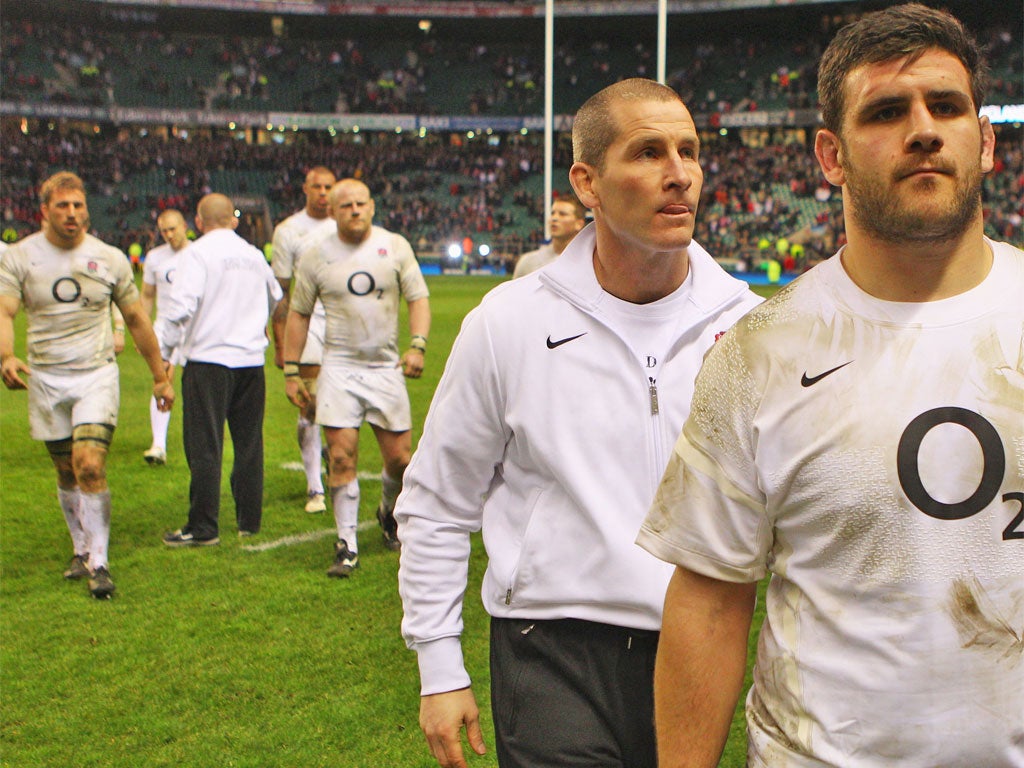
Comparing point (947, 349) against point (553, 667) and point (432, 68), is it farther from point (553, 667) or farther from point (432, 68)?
point (432, 68)

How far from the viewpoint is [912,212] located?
1798mm

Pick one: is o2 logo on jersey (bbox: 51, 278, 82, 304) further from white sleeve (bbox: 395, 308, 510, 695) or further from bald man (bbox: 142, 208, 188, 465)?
white sleeve (bbox: 395, 308, 510, 695)

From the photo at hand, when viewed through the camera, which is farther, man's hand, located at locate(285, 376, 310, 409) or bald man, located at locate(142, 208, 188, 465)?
bald man, located at locate(142, 208, 188, 465)

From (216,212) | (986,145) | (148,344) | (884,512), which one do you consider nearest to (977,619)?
(884,512)

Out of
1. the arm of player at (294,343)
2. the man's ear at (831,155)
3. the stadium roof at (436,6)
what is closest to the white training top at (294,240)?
the arm of player at (294,343)

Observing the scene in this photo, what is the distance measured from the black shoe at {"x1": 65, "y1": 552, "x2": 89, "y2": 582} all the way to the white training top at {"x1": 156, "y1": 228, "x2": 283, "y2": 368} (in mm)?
1598

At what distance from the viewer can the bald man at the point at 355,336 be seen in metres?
7.49

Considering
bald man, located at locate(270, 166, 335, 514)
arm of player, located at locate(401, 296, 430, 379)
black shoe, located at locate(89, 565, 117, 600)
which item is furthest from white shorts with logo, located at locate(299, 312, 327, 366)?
black shoe, located at locate(89, 565, 117, 600)

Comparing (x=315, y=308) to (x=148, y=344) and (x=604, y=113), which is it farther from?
(x=604, y=113)

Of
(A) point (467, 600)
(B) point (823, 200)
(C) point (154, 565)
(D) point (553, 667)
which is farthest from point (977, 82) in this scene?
(B) point (823, 200)

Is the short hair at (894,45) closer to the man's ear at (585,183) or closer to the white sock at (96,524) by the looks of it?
the man's ear at (585,183)

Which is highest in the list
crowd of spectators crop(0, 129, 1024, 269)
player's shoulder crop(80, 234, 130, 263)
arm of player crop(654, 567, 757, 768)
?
crowd of spectators crop(0, 129, 1024, 269)

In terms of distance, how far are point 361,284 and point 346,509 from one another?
1.53m

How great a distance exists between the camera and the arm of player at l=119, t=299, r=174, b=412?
7.36m
